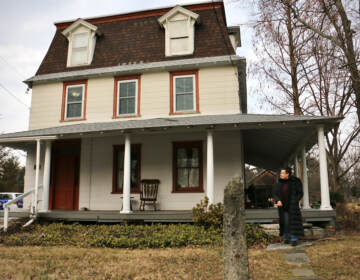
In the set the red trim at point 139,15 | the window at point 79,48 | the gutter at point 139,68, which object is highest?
the red trim at point 139,15

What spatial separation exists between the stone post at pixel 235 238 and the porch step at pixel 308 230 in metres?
5.28

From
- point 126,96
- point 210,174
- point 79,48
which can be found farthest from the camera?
point 79,48

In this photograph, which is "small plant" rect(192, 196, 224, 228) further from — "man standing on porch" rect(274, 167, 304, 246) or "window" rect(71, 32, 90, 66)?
"window" rect(71, 32, 90, 66)

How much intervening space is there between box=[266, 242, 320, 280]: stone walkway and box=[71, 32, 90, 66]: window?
32.9 feet

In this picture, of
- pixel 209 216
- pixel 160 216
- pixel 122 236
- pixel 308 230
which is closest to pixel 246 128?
pixel 209 216

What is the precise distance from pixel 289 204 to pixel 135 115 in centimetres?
661

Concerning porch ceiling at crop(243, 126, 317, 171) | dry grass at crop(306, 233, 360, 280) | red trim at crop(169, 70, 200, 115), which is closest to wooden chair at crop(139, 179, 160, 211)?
red trim at crop(169, 70, 200, 115)

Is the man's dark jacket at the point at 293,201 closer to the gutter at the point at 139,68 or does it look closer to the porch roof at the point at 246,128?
the porch roof at the point at 246,128

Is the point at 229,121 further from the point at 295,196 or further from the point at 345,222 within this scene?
the point at 345,222

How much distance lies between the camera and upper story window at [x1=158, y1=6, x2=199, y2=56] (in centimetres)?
1193

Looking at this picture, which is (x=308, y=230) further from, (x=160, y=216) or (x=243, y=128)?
(x=160, y=216)

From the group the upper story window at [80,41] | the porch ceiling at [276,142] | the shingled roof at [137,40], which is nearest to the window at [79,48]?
the upper story window at [80,41]

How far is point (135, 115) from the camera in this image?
38.3 ft

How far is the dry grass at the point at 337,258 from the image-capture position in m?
4.95
